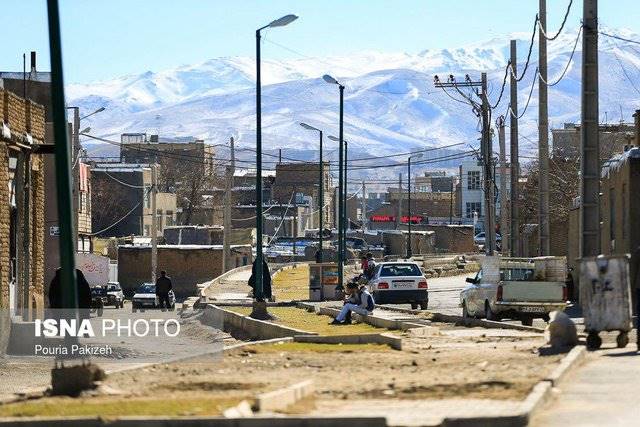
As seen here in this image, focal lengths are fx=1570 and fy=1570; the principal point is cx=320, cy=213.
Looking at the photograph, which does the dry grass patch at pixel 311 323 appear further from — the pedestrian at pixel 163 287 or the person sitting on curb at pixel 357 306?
the pedestrian at pixel 163 287

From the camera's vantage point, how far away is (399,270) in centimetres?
4966

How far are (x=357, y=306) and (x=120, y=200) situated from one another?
3251 inches

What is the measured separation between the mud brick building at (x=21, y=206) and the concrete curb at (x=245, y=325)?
16.5ft

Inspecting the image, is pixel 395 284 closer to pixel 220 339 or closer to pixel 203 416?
pixel 220 339

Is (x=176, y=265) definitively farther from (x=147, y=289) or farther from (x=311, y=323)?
(x=311, y=323)

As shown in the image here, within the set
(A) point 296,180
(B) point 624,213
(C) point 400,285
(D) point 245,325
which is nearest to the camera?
(D) point 245,325

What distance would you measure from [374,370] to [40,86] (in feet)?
140

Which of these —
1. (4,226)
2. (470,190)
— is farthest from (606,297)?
(470,190)

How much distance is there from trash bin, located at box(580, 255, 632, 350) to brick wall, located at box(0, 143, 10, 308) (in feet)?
42.4

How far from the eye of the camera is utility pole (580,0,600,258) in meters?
30.7

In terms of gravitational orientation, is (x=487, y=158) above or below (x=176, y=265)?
above

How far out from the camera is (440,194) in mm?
192375

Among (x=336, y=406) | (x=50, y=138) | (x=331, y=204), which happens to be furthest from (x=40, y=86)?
(x=331, y=204)

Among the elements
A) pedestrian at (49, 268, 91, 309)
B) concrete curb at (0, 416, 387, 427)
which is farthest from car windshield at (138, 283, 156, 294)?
concrete curb at (0, 416, 387, 427)
